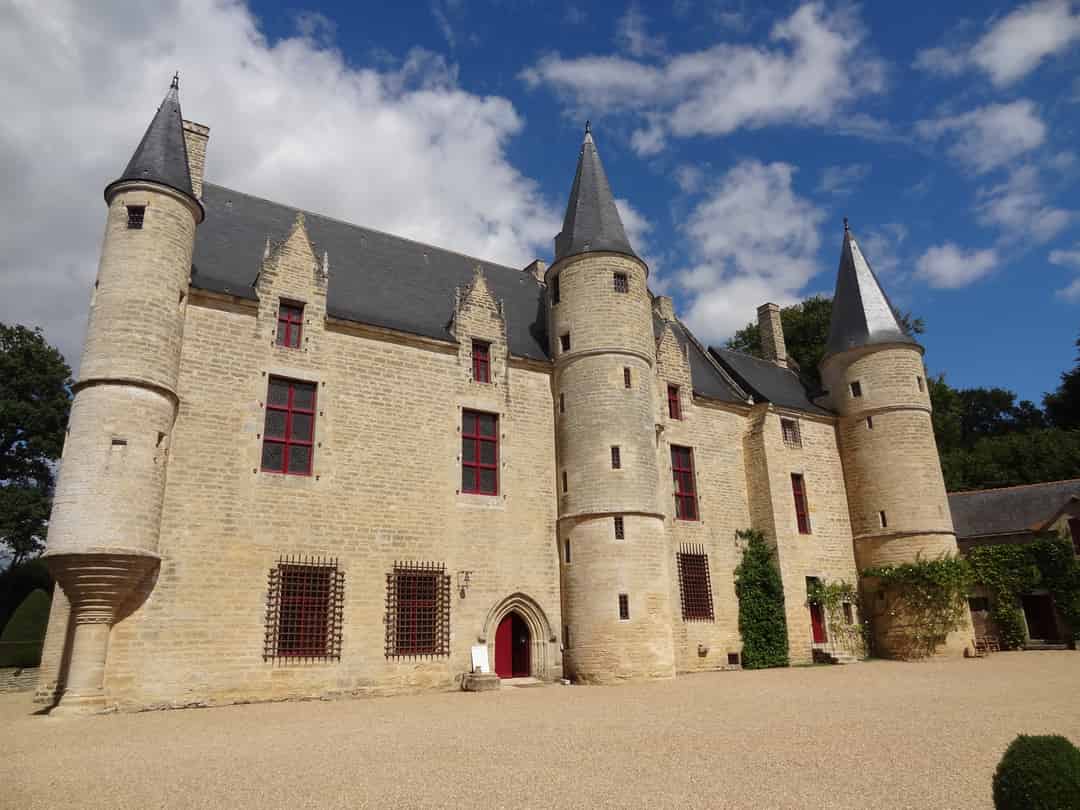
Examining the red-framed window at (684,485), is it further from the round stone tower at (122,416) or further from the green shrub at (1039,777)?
the green shrub at (1039,777)

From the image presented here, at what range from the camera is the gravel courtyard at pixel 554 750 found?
557cm

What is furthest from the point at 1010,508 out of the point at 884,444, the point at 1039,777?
the point at 1039,777

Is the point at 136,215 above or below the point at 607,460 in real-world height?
above

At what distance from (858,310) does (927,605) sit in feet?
27.9

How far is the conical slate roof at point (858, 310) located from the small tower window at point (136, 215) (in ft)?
59.6

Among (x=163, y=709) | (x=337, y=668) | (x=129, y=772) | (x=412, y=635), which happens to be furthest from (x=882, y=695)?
(x=163, y=709)

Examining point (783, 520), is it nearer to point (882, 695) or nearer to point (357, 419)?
point (882, 695)

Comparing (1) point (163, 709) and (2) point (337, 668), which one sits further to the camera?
(2) point (337, 668)

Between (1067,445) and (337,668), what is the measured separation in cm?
3434

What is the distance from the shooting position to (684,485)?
18609 mm

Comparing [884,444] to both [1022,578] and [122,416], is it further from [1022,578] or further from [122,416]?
[122,416]

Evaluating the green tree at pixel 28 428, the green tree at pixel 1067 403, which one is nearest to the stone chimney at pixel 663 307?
the green tree at pixel 28 428

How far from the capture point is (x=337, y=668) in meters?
13.0

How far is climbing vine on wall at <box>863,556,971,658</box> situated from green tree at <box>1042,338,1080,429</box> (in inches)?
1010
